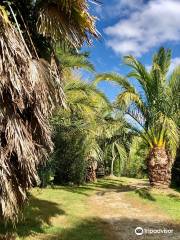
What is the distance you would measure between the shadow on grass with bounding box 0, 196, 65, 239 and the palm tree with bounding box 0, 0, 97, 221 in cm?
217

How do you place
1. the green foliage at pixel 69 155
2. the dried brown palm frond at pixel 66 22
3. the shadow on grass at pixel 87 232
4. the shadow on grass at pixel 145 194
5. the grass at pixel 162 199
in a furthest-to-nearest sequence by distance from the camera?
the green foliage at pixel 69 155 → the shadow on grass at pixel 145 194 → the grass at pixel 162 199 → the shadow on grass at pixel 87 232 → the dried brown palm frond at pixel 66 22

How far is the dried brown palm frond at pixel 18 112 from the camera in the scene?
766 centimetres

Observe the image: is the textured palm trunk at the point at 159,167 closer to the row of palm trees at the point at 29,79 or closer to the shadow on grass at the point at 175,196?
the shadow on grass at the point at 175,196

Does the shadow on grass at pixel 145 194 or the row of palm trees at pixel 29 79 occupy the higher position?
the row of palm trees at pixel 29 79

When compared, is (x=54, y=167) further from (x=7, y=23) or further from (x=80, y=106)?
Answer: (x=7, y=23)

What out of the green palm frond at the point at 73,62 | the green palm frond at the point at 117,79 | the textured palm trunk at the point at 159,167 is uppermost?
the green palm frond at the point at 73,62

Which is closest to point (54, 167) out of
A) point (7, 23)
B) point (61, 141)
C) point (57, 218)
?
point (61, 141)

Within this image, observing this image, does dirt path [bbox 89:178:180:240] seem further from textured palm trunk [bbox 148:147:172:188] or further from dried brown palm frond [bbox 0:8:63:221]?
dried brown palm frond [bbox 0:8:63:221]

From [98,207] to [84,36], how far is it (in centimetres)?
778

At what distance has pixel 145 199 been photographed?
16594mm

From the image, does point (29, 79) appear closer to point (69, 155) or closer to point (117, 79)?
point (117, 79)

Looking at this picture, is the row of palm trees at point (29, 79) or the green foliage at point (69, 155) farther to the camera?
the green foliage at point (69, 155)

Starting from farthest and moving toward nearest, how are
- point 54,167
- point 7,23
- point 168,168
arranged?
point 54,167
point 168,168
point 7,23

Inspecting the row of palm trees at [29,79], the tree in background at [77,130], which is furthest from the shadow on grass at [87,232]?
the tree in background at [77,130]
